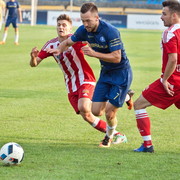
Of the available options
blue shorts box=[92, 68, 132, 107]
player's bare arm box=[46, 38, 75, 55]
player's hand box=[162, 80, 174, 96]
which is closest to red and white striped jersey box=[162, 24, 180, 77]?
player's hand box=[162, 80, 174, 96]

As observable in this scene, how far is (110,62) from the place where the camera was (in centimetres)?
804

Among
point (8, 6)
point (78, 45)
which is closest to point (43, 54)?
point (78, 45)

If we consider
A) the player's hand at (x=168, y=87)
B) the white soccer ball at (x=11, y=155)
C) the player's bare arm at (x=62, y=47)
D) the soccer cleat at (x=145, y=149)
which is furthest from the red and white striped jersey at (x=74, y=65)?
the white soccer ball at (x=11, y=155)

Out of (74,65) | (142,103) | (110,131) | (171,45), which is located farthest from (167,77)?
(74,65)

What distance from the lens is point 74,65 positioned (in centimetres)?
917

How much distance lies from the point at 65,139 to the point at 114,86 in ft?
3.99

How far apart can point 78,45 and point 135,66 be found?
40.6 feet

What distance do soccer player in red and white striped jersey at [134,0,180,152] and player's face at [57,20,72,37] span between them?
187cm

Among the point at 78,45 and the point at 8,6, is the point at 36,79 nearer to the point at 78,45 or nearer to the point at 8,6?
the point at 78,45

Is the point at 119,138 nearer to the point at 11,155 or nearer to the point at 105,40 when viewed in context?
the point at 105,40

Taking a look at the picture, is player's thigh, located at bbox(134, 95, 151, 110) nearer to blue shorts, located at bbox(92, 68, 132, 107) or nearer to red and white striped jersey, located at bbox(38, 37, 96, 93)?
blue shorts, located at bbox(92, 68, 132, 107)

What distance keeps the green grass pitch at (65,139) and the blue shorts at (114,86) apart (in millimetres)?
712

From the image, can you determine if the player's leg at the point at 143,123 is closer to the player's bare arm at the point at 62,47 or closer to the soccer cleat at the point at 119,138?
the soccer cleat at the point at 119,138

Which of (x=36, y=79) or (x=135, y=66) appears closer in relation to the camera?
(x=36, y=79)
